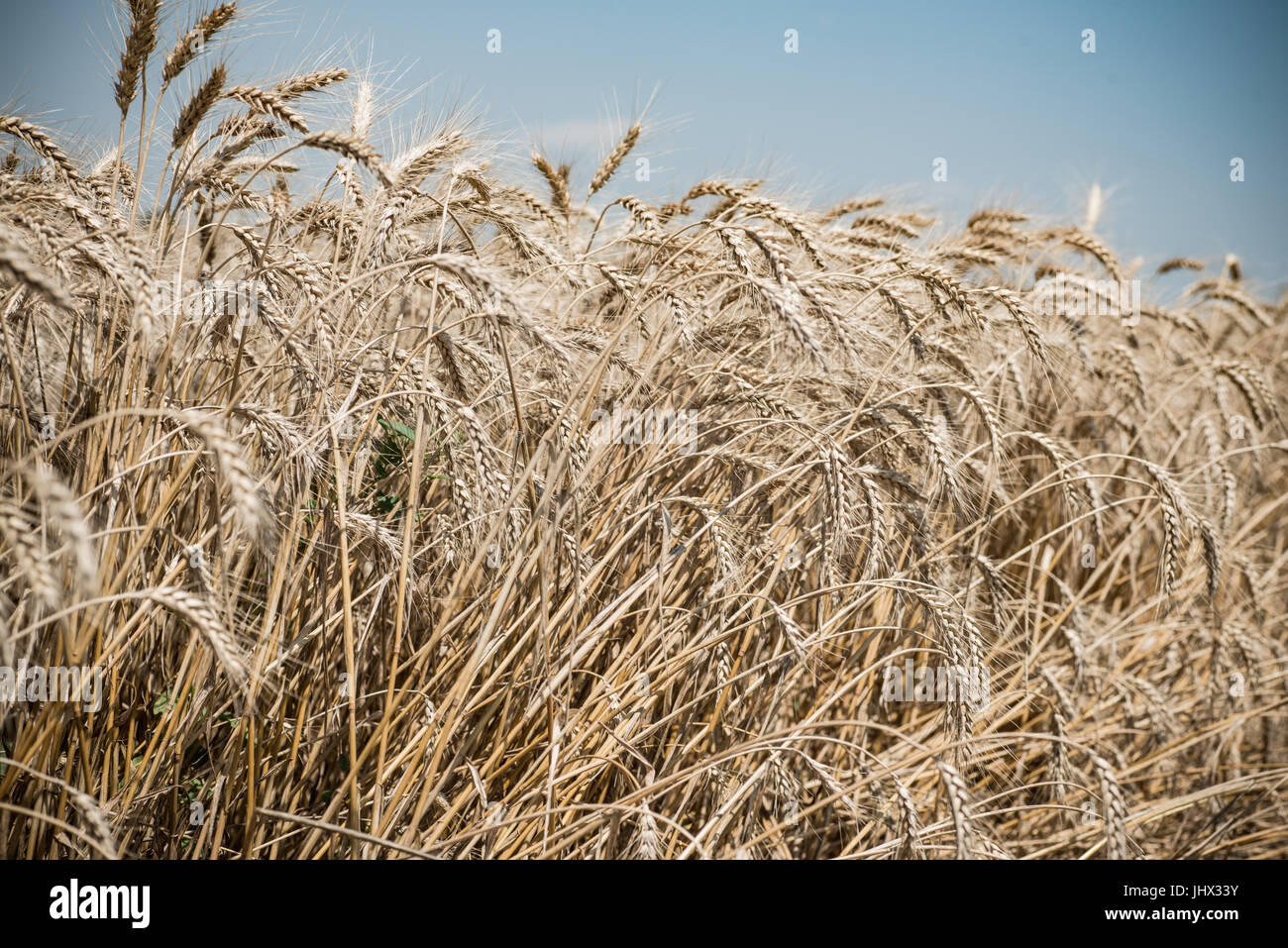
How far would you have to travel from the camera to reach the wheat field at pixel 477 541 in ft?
4.76

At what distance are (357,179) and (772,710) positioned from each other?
1859 mm

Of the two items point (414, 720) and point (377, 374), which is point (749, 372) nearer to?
point (377, 374)

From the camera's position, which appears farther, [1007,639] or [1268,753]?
[1268,753]

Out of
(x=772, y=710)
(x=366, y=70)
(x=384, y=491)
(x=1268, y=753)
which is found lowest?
(x=1268, y=753)

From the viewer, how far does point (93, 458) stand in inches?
61.9

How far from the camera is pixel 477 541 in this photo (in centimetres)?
160

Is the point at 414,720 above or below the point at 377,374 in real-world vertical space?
below

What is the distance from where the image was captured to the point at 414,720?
1.65 m

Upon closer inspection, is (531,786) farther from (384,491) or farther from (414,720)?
(384,491)

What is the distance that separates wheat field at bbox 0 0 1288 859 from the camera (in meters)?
1.45
